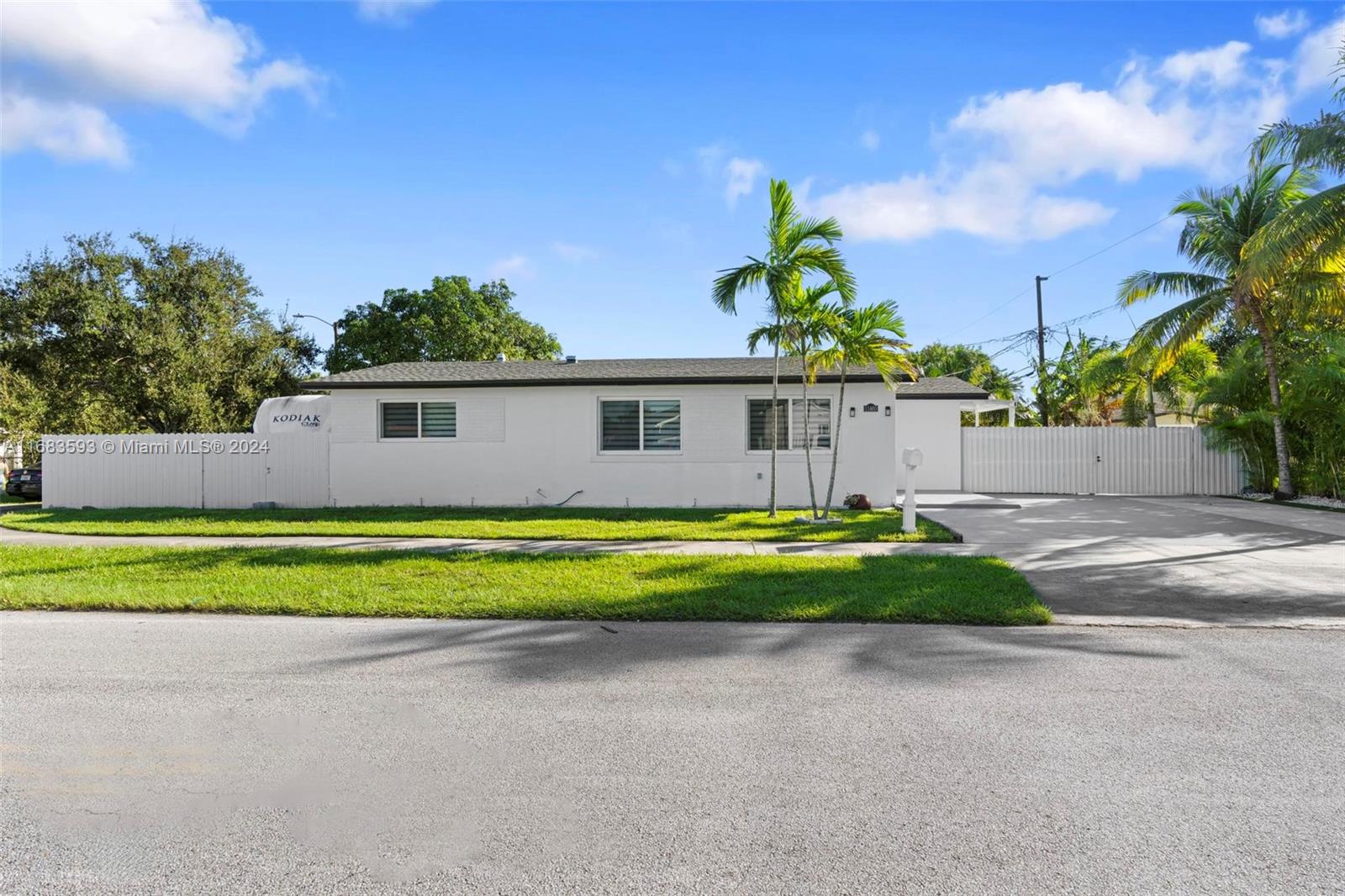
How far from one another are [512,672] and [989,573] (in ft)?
18.3

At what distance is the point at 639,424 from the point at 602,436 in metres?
0.84

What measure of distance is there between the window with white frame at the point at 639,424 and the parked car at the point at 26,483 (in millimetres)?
21291

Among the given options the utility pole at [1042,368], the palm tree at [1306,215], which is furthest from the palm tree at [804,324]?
the utility pole at [1042,368]

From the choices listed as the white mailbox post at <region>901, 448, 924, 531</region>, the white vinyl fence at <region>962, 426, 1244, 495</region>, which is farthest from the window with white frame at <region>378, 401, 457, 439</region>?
the white vinyl fence at <region>962, 426, 1244, 495</region>

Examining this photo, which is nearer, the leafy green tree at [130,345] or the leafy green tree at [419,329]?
the leafy green tree at [130,345]

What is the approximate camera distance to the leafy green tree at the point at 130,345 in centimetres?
2695

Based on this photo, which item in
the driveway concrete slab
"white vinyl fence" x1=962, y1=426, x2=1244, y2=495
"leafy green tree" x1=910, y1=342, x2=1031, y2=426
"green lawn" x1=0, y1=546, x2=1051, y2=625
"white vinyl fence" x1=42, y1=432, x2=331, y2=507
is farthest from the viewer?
"leafy green tree" x1=910, y1=342, x2=1031, y2=426

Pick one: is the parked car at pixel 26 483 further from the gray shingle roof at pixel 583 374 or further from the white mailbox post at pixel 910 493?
the white mailbox post at pixel 910 493

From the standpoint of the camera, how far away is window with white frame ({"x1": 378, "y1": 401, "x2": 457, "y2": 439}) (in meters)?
17.0

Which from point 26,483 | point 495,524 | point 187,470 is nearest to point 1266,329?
point 495,524

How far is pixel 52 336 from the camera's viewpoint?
90.4ft

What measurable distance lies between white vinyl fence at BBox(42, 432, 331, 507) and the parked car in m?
8.95

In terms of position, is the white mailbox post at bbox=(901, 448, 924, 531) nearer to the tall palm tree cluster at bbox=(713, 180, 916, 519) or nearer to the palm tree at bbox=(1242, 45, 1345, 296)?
the tall palm tree cluster at bbox=(713, 180, 916, 519)

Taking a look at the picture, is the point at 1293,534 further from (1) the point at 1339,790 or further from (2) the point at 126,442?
(2) the point at 126,442
